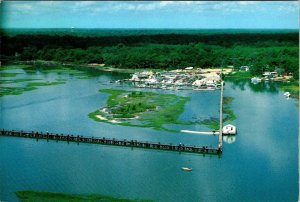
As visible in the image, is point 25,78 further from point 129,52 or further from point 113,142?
point 113,142

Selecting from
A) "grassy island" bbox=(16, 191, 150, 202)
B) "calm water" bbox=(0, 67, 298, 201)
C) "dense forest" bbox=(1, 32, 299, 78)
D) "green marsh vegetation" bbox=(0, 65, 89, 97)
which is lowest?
"grassy island" bbox=(16, 191, 150, 202)

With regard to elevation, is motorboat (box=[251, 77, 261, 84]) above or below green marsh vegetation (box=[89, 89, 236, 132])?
above

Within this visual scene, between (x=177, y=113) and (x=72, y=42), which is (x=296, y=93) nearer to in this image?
(x=177, y=113)

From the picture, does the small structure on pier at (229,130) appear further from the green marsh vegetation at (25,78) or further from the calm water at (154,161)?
the green marsh vegetation at (25,78)

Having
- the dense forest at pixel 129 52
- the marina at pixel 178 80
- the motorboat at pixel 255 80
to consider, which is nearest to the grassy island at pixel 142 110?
the marina at pixel 178 80

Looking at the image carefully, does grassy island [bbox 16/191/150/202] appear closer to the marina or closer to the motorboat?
the marina

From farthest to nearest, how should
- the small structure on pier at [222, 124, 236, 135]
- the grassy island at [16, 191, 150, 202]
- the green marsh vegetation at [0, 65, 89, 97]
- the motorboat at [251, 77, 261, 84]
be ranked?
the motorboat at [251, 77, 261, 84] → the green marsh vegetation at [0, 65, 89, 97] → the small structure on pier at [222, 124, 236, 135] → the grassy island at [16, 191, 150, 202]

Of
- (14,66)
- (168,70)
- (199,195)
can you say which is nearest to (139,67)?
(168,70)

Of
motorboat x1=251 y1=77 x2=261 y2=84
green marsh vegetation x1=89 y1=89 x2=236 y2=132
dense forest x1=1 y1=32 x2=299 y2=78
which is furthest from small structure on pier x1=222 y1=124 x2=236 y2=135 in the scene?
dense forest x1=1 y1=32 x2=299 y2=78
